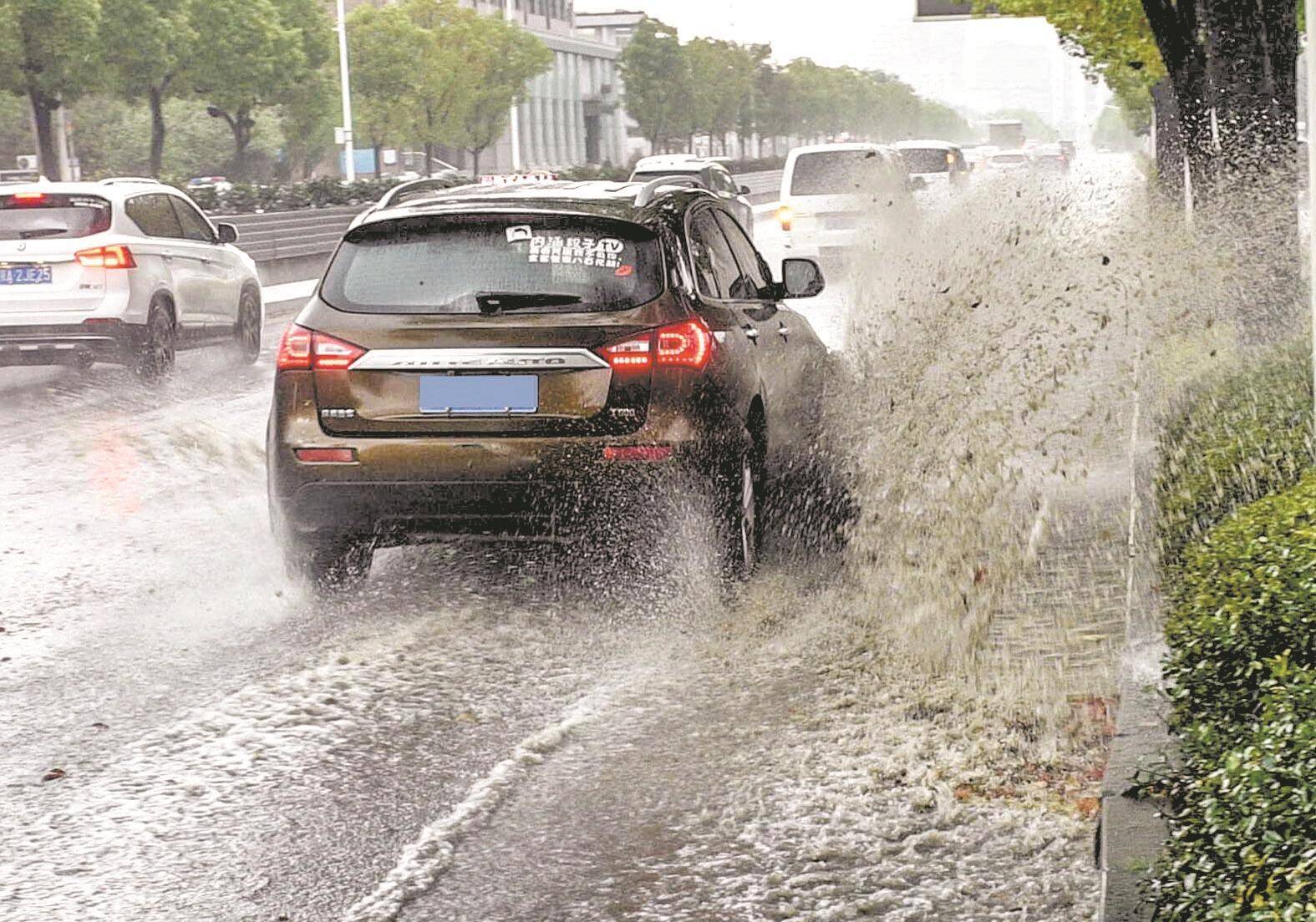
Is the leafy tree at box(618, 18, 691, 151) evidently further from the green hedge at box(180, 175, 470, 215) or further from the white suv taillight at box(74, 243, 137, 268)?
the white suv taillight at box(74, 243, 137, 268)

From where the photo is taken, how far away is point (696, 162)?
38.1 metres

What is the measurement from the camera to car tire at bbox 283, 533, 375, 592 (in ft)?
23.8

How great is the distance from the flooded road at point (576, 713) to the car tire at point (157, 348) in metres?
5.48

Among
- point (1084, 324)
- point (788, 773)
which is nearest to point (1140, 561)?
point (788, 773)

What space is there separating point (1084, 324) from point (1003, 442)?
635 cm

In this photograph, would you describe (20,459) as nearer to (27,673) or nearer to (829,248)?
(27,673)

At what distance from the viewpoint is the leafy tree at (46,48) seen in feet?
144

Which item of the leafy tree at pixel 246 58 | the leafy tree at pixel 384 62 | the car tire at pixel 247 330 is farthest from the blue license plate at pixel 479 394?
the leafy tree at pixel 384 62

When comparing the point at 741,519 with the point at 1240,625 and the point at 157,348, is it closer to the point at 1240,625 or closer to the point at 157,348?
the point at 1240,625

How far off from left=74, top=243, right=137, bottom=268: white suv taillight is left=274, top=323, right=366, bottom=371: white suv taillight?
29.8ft

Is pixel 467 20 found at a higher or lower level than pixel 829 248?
higher

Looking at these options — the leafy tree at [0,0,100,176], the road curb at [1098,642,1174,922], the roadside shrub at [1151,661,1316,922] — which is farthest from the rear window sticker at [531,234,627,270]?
the leafy tree at [0,0,100,176]

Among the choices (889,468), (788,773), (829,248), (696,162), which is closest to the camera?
(788,773)

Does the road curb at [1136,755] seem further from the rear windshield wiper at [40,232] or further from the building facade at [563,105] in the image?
the building facade at [563,105]
